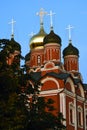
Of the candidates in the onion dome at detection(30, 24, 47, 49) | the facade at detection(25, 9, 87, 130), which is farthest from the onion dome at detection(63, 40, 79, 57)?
the onion dome at detection(30, 24, 47, 49)

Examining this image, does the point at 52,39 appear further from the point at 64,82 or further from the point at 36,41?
the point at 36,41

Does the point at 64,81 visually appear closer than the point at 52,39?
Yes

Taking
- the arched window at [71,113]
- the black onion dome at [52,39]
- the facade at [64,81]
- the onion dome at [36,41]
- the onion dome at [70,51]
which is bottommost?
the arched window at [71,113]

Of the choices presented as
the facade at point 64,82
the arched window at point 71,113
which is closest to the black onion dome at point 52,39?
the facade at point 64,82

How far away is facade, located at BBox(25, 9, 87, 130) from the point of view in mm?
31656

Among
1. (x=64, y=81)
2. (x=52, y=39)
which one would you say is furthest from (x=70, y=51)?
(x=64, y=81)

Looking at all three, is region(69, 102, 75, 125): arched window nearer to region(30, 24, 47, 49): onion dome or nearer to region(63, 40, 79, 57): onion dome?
region(63, 40, 79, 57): onion dome

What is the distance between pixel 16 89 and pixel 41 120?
5.44 feet

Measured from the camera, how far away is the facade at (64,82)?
31.7 meters

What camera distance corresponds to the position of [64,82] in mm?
31812

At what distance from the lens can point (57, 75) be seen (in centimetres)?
3247

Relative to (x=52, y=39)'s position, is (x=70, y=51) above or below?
below

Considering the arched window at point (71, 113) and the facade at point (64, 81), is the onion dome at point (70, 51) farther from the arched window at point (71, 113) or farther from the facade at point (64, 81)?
the arched window at point (71, 113)

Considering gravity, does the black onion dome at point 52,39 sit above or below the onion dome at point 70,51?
above
